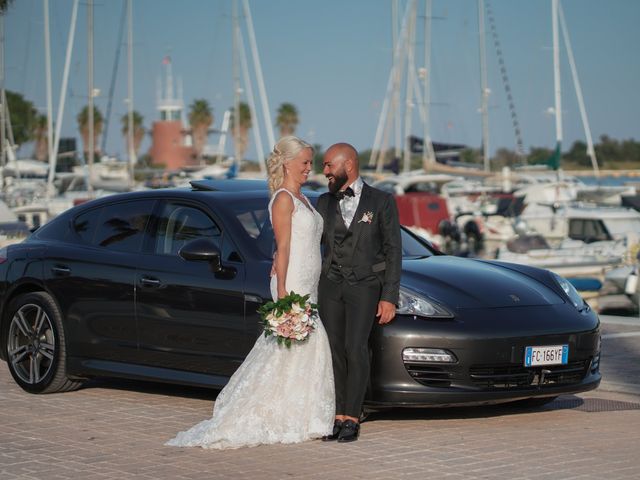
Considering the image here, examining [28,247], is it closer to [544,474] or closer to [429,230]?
[544,474]

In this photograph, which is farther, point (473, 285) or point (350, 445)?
point (473, 285)

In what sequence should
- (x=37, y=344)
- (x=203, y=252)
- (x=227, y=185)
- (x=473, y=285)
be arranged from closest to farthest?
(x=473, y=285) → (x=203, y=252) → (x=227, y=185) → (x=37, y=344)

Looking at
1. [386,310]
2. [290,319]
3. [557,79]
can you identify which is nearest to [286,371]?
[290,319]

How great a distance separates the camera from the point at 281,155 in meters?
7.19

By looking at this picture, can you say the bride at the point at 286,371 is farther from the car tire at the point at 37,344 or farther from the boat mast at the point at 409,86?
the boat mast at the point at 409,86

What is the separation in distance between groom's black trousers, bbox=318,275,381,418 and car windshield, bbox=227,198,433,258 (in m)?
0.86

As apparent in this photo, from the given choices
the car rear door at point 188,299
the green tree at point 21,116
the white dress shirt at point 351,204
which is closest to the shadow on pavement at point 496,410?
the car rear door at point 188,299

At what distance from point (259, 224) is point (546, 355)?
208cm

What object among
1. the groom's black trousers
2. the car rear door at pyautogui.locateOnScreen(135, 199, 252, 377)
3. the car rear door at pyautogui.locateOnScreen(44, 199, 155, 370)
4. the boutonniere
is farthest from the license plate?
the car rear door at pyautogui.locateOnScreen(44, 199, 155, 370)

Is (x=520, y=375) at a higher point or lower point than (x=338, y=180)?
lower

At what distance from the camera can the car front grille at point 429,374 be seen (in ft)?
23.8

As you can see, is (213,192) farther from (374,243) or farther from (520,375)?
(520,375)

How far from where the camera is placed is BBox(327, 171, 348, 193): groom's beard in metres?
7.19

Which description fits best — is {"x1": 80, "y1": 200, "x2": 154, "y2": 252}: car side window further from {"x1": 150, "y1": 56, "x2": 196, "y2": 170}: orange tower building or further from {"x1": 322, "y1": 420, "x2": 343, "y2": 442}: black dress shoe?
{"x1": 150, "y1": 56, "x2": 196, "y2": 170}: orange tower building
